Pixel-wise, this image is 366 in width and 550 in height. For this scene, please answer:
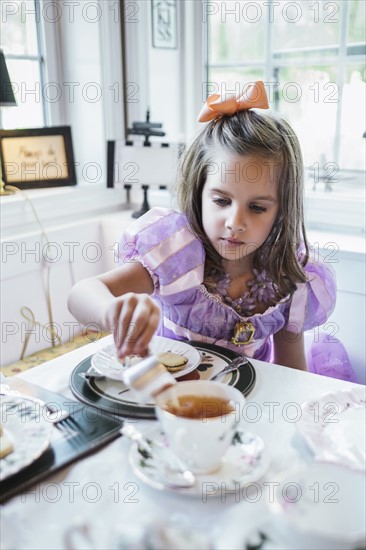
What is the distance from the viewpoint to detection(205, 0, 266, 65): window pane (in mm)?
2020

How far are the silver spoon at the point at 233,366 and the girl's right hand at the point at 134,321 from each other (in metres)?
0.17

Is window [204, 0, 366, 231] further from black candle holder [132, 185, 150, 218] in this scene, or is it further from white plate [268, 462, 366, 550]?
white plate [268, 462, 366, 550]

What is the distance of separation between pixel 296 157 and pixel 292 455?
677mm

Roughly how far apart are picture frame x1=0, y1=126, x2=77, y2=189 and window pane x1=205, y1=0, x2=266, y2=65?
0.66 m

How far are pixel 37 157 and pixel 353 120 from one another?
1099mm

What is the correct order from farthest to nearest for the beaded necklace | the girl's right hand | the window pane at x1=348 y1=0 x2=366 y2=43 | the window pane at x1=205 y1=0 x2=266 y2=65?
the window pane at x1=205 y1=0 x2=266 y2=65 → the window pane at x1=348 y1=0 x2=366 y2=43 → the beaded necklace → the girl's right hand

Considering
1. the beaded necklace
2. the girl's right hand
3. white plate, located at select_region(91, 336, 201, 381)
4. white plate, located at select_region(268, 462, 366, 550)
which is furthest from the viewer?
the beaded necklace

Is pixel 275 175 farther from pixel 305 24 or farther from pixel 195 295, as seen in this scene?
pixel 305 24

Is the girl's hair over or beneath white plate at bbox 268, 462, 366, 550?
over

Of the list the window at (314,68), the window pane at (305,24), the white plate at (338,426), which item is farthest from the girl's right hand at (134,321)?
the window pane at (305,24)

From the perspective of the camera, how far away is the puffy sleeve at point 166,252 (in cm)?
112

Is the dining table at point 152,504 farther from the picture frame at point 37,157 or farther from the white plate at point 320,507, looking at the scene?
the picture frame at point 37,157

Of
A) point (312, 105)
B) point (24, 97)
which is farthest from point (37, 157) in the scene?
point (312, 105)

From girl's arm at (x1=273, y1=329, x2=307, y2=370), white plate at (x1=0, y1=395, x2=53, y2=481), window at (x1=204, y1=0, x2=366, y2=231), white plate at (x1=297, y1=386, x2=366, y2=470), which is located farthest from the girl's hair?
window at (x1=204, y1=0, x2=366, y2=231)
